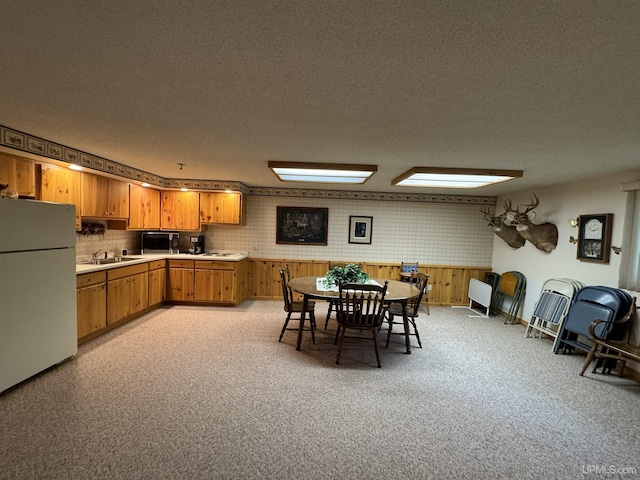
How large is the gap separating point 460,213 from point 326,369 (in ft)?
14.4

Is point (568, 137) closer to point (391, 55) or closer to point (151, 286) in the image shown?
point (391, 55)

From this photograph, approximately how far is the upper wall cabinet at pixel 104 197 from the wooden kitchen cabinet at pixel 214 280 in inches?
57.2

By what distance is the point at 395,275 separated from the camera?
5.93 m

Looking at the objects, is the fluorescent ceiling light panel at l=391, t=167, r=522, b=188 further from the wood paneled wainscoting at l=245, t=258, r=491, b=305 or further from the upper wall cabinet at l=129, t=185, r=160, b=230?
the upper wall cabinet at l=129, t=185, r=160, b=230

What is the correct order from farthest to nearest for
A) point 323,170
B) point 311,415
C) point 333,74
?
point 323,170, point 311,415, point 333,74

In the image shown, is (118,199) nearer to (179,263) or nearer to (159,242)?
(159,242)

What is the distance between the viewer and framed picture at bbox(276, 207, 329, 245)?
19.4 ft

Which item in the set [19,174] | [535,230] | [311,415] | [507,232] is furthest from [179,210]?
[535,230]

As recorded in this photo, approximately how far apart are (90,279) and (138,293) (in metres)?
0.98

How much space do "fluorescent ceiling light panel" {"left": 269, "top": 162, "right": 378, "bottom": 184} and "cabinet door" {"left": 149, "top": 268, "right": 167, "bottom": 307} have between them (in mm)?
2745

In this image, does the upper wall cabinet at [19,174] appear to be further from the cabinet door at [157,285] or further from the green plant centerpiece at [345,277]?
the green plant centerpiece at [345,277]

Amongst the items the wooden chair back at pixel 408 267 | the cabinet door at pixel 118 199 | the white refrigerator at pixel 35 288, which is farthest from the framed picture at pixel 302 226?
the white refrigerator at pixel 35 288

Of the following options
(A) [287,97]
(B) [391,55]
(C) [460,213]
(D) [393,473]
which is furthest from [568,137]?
(C) [460,213]

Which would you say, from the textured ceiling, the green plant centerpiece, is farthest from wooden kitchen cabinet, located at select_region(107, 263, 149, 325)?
the green plant centerpiece
